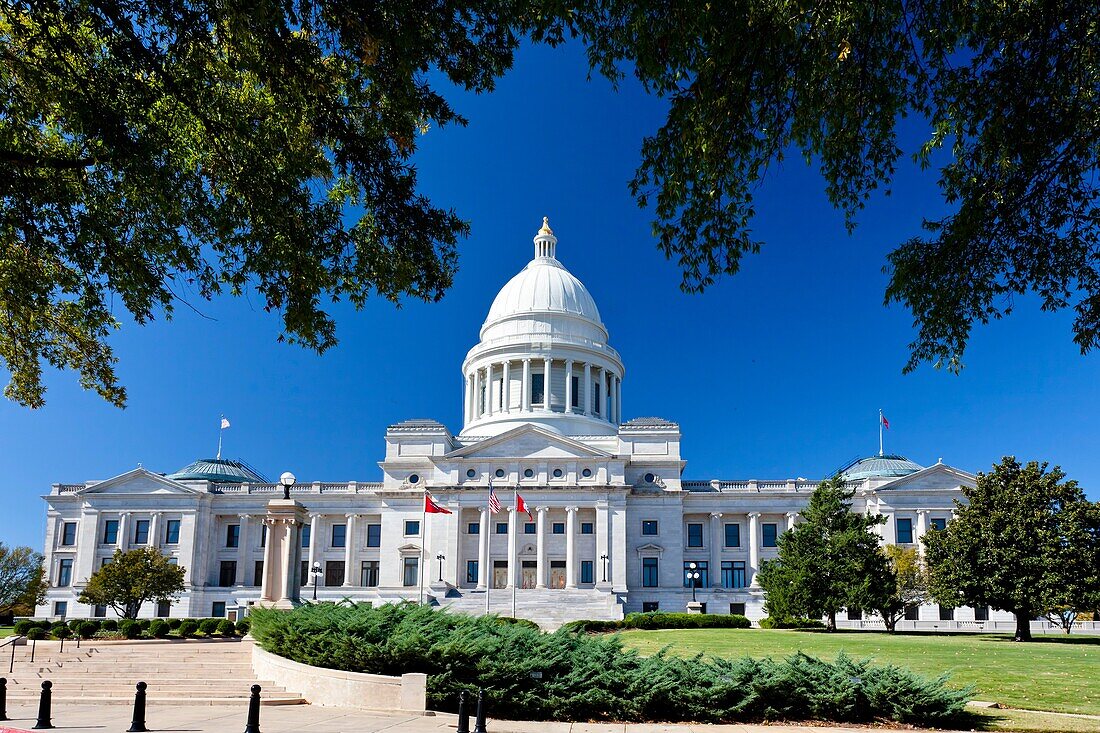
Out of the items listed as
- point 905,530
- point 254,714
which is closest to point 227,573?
point 905,530

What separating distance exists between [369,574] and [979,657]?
56.6 metres

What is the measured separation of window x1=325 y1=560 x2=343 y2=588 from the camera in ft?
250

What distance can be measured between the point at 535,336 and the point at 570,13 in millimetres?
74748

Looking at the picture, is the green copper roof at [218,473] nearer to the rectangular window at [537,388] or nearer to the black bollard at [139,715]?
the rectangular window at [537,388]

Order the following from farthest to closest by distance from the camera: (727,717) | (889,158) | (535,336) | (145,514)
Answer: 1. (535,336)
2. (145,514)
3. (727,717)
4. (889,158)

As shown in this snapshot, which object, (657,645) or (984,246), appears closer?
(984,246)

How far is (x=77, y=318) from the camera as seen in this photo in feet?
54.2

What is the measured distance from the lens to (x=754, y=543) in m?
73.6

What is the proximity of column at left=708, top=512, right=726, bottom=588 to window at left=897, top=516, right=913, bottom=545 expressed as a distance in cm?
1438

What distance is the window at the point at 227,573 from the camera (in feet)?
253

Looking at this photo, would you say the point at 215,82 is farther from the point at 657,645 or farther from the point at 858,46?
the point at 657,645

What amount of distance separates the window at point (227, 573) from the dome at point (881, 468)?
181 ft

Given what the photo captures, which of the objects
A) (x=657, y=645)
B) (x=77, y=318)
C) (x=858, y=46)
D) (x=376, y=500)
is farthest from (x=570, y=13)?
(x=376, y=500)

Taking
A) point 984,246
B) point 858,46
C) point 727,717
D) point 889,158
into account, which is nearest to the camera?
point 858,46
